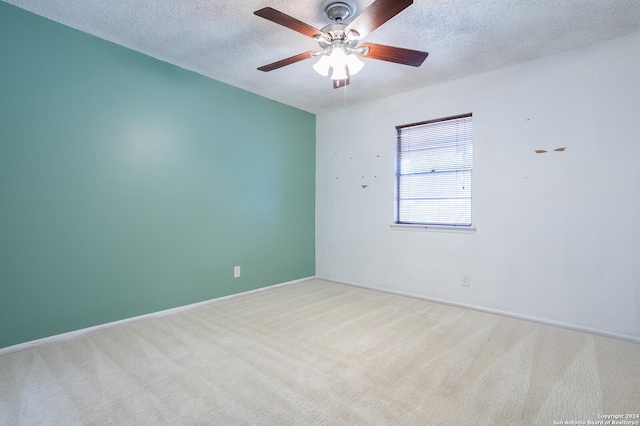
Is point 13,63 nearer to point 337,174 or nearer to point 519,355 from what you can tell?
point 337,174

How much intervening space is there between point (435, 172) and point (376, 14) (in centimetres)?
215

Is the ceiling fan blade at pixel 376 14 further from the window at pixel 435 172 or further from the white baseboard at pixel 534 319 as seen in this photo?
the white baseboard at pixel 534 319

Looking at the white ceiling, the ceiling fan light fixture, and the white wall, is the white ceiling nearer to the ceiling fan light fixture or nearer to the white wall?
the white wall

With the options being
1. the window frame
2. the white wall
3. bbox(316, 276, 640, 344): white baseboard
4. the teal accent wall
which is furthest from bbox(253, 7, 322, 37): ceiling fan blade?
bbox(316, 276, 640, 344): white baseboard

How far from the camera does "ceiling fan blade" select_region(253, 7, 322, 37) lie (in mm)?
1733

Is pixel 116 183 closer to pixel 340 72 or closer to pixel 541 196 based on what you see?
pixel 340 72

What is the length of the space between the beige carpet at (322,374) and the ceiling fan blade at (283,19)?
2132mm

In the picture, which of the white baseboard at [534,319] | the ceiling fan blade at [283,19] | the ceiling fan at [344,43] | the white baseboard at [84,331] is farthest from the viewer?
the white baseboard at [534,319]

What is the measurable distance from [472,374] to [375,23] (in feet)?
7.35

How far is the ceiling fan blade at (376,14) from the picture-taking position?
65.1 inches

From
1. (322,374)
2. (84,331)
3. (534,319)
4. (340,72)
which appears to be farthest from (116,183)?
(534,319)

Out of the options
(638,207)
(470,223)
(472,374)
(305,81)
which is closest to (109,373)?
(472,374)

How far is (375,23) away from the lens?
187 centimetres

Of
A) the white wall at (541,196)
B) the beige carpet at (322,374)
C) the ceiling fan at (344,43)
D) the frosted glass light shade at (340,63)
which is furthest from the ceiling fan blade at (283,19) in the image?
the beige carpet at (322,374)
